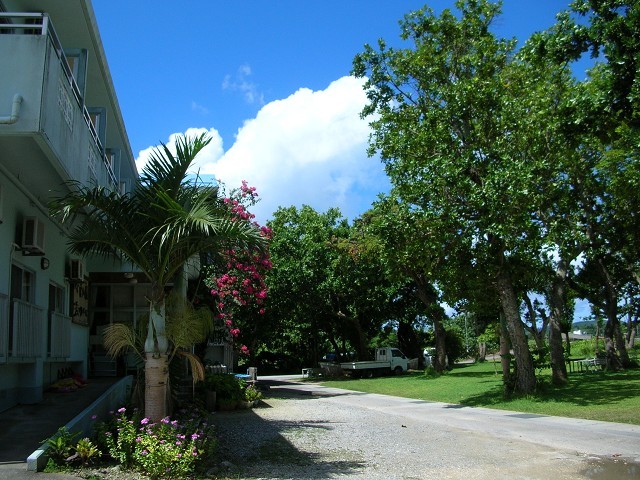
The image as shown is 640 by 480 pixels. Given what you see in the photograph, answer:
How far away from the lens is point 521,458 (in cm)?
902

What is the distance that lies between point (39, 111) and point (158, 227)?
213cm

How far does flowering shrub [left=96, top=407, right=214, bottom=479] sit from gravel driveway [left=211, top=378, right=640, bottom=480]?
1.77 ft

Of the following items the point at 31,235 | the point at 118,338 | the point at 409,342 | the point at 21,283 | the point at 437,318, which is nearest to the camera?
the point at 118,338

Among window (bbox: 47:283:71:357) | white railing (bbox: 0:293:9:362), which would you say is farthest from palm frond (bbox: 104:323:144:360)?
window (bbox: 47:283:71:357)

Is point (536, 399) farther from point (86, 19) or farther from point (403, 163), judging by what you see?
point (86, 19)

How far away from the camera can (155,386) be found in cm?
817

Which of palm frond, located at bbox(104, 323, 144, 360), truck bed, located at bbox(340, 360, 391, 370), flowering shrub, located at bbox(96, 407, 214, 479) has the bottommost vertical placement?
truck bed, located at bbox(340, 360, 391, 370)

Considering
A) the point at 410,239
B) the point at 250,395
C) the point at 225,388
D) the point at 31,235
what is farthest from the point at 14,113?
the point at 410,239

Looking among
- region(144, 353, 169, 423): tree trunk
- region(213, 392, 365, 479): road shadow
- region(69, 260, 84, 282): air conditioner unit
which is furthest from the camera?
region(69, 260, 84, 282): air conditioner unit

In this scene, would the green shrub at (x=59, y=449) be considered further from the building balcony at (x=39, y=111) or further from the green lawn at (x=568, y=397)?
the green lawn at (x=568, y=397)

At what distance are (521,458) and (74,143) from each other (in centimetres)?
879

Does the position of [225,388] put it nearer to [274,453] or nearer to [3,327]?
[274,453]

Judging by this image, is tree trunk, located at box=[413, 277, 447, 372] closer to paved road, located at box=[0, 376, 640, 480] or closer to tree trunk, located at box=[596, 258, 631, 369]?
tree trunk, located at box=[596, 258, 631, 369]

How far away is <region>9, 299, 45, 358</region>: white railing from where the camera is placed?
30.5 ft
